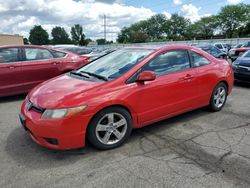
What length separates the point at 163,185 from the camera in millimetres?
2699

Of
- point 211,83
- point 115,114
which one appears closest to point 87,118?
point 115,114

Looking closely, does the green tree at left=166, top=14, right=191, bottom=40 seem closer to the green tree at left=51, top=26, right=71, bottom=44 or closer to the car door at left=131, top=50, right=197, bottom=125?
the green tree at left=51, top=26, right=71, bottom=44

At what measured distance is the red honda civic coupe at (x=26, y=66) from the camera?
21.1ft

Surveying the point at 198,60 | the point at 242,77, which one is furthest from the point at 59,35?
the point at 198,60

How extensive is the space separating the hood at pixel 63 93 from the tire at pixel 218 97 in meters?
2.62

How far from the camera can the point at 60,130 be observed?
3.13 meters

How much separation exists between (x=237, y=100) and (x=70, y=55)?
484 centimetres

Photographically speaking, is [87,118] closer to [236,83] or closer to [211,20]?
[236,83]

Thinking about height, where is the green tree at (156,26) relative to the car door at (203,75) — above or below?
above

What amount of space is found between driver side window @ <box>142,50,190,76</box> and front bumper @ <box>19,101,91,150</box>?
4.45 ft

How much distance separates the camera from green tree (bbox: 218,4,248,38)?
8238 cm

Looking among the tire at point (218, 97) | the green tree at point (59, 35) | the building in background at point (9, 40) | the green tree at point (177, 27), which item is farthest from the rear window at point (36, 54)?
the green tree at point (59, 35)

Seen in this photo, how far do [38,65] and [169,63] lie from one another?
13.3ft

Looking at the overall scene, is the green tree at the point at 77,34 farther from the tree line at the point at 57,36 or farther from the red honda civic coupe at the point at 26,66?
the red honda civic coupe at the point at 26,66
